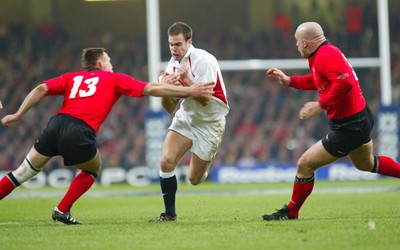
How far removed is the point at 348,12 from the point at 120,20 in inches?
240

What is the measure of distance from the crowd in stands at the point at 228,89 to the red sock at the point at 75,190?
38.4 feet

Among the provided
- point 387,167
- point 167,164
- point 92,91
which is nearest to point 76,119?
point 92,91

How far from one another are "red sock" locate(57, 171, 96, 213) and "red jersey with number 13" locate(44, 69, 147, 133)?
56cm

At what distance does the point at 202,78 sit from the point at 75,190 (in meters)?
1.88

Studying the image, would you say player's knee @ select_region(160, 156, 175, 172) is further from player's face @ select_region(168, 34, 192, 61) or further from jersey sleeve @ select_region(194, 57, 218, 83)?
player's face @ select_region(168, 34, 192, 61)

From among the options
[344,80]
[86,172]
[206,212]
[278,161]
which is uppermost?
[344,80]

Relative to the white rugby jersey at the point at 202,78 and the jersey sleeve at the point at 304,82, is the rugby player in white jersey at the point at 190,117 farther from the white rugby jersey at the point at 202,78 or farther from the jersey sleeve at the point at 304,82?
the jersey sleeve at the point at 304,82

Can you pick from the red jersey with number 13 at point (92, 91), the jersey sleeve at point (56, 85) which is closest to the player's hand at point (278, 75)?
the red jersey with number 13 at point (92, 91)

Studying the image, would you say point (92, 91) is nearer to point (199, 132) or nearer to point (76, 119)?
point (76, 119)

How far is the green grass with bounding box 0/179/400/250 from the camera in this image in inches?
275

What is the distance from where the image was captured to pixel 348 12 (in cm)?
2172

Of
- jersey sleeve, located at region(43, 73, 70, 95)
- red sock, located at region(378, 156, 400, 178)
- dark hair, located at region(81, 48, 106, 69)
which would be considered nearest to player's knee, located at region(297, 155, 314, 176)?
red sock, located at region(378, 156, 400, 178)

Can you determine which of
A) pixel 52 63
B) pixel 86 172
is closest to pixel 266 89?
pixel 52 63

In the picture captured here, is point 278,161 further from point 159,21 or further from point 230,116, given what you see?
point 159,21
